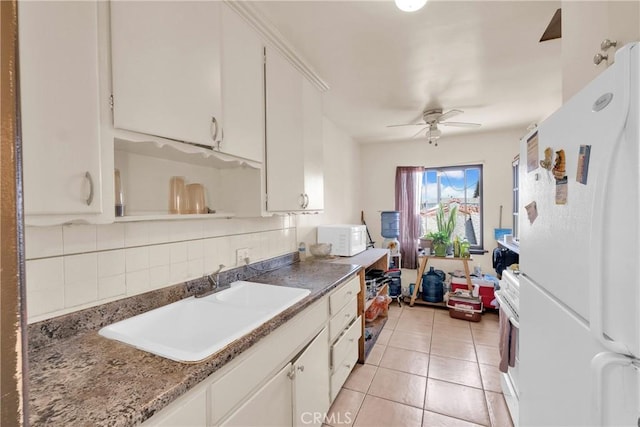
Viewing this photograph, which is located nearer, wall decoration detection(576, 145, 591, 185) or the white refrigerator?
the white refrigerator

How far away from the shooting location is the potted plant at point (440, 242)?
3572 millimetres

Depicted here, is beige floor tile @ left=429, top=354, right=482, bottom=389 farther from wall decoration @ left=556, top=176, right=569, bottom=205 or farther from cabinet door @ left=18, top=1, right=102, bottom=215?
cabinet door @ left=18, top=1, right=102, bottom=215

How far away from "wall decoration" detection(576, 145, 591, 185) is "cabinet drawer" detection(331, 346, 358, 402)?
1.61m

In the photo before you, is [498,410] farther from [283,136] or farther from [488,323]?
[283,136]

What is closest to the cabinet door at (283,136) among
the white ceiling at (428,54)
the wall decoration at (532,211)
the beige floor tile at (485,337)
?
the white ceiling at (428,54)

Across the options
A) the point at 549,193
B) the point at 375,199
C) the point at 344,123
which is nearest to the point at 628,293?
the point at 549,193

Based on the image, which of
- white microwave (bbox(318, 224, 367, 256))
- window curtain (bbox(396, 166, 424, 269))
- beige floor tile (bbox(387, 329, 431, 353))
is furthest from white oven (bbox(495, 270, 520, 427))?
window curtain (bbox(396, 166, 424, 269))

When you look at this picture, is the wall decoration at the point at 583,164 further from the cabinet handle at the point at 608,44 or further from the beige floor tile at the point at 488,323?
the beige floor tile at the point at 488,323

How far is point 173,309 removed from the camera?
1.23 m

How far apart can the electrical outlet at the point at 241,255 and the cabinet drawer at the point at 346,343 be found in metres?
0.78

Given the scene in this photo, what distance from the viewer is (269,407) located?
106 centimetres

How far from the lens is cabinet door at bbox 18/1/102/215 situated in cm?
68

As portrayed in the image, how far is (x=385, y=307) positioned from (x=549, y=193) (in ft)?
8.48

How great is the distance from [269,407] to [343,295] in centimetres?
90
